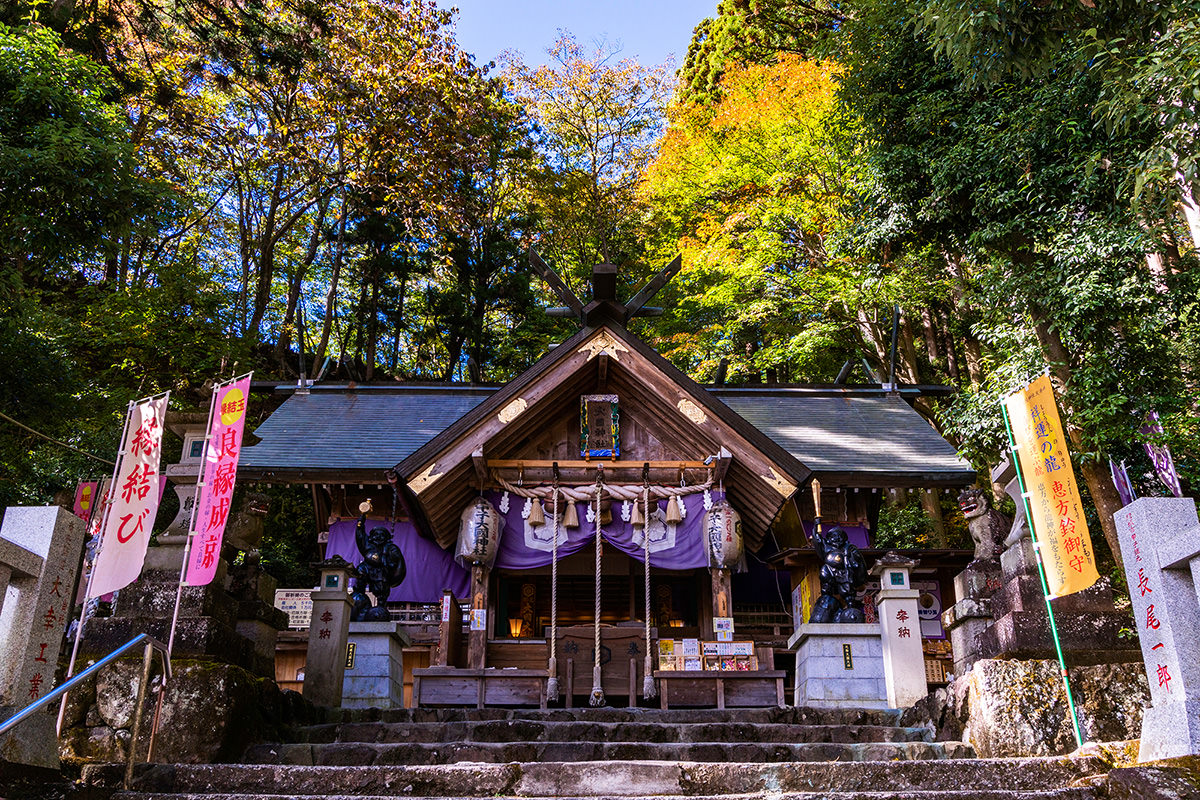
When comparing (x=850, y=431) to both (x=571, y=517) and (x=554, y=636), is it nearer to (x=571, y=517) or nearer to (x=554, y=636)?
(x=571, y=517)

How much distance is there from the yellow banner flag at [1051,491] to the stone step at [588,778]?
4.46 ft

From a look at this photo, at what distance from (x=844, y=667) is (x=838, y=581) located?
113 cm

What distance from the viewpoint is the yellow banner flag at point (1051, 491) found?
562cm

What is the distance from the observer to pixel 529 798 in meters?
4.76

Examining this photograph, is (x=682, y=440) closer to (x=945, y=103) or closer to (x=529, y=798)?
(x=945, y=103)

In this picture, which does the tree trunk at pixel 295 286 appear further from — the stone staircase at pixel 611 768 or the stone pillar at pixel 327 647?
the stone staircase at pixel 611 768

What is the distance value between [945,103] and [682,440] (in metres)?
6.86

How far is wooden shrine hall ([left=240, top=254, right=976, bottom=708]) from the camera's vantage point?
1117 centimetres

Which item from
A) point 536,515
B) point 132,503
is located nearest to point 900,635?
point 536,515

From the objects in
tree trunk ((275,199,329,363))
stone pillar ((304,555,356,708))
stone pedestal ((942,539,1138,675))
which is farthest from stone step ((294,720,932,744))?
tree trunk ((275,199,329,363))

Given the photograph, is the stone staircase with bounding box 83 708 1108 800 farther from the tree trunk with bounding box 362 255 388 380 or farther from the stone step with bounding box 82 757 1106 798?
the tree trunk with bounding box 362 255 388 380

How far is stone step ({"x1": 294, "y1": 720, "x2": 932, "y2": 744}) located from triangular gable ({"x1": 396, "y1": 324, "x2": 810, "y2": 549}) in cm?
486

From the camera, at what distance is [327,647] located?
28.3 feet

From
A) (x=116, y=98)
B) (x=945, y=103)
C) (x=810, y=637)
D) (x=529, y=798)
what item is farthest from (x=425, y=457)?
(x=945, y=103)
